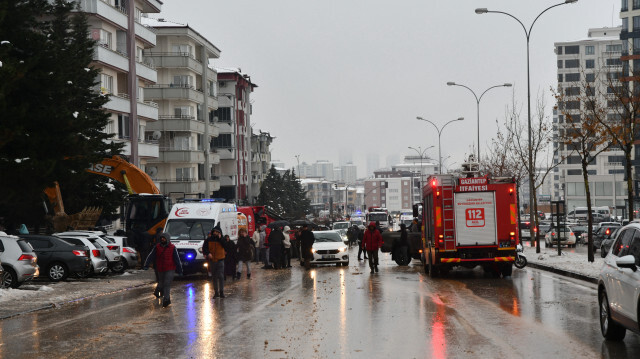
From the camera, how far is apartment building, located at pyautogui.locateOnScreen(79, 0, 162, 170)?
50281 mm

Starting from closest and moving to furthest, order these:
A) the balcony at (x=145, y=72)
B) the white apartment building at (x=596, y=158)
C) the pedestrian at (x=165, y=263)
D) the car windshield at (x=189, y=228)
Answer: the pedestrian at (x=165, y=263) < the car windshield at (x=189, y=228) < the balcony at (x=145, y=72) < the white apartment building at (x=596, y=158)

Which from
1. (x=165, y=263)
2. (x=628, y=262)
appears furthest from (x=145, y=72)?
(x=628, y=262)

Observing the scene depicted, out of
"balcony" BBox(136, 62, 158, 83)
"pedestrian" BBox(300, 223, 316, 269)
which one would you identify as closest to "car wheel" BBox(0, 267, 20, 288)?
"pedestrian" BBox(300, 223, 316, 269)

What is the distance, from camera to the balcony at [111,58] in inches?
1914

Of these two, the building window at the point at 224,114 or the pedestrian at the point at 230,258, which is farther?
the building window at the point at 224,114

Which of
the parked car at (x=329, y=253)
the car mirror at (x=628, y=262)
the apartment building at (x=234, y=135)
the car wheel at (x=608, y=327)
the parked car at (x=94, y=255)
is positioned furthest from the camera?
the apartment building at (x=234, y=135)

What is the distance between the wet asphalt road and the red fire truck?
183 cm

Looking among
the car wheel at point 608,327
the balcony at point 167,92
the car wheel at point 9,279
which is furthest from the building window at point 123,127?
the car wheel at point 608,327

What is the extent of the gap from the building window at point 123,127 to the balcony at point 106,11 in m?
5.69

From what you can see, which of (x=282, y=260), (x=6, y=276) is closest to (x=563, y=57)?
(x=282, y=260)

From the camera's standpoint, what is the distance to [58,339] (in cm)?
1313

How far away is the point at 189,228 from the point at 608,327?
20468 millimetres

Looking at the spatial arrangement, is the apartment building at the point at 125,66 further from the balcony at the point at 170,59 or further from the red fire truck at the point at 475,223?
the red fire truck at the point at 475,223

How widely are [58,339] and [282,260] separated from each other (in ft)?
67.1
